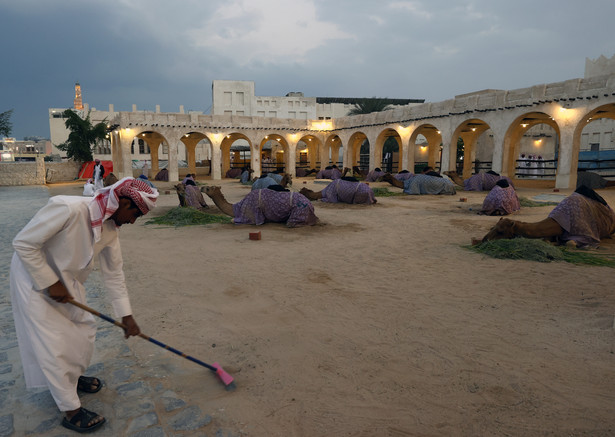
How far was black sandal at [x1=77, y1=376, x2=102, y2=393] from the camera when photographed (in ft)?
10.2

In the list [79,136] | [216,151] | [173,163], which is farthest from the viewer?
[79,136]

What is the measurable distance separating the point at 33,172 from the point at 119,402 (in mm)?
32289

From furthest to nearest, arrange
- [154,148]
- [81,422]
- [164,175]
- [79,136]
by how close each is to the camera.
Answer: [154,148]
[79,136]
[164,175]
[81,422]

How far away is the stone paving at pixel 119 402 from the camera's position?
271cm

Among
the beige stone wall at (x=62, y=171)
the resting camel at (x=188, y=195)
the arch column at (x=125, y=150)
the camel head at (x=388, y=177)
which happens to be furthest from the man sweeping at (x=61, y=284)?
the beige stone wall at (x=62, y=171)

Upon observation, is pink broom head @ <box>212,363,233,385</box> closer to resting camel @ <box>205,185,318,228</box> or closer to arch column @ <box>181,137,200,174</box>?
resting camel @ <box>205,185,318,228</box>

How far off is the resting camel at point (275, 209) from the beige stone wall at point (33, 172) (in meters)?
25.2

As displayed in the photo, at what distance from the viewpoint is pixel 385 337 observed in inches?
164

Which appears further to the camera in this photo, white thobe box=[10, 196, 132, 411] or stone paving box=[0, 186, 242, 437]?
stone paving box=[0, 186, 242, 437]

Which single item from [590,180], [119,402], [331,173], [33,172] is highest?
[33,172]

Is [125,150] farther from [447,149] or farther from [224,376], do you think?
[224,376]

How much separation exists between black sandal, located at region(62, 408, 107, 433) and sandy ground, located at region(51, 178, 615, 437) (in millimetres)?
685

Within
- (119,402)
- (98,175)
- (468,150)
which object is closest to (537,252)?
(119,402)

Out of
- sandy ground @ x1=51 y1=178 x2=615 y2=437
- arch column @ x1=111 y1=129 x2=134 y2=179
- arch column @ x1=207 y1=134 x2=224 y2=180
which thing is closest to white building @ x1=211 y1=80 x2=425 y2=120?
arch column @ x1=207 y1=134 x2=224 y2=180
